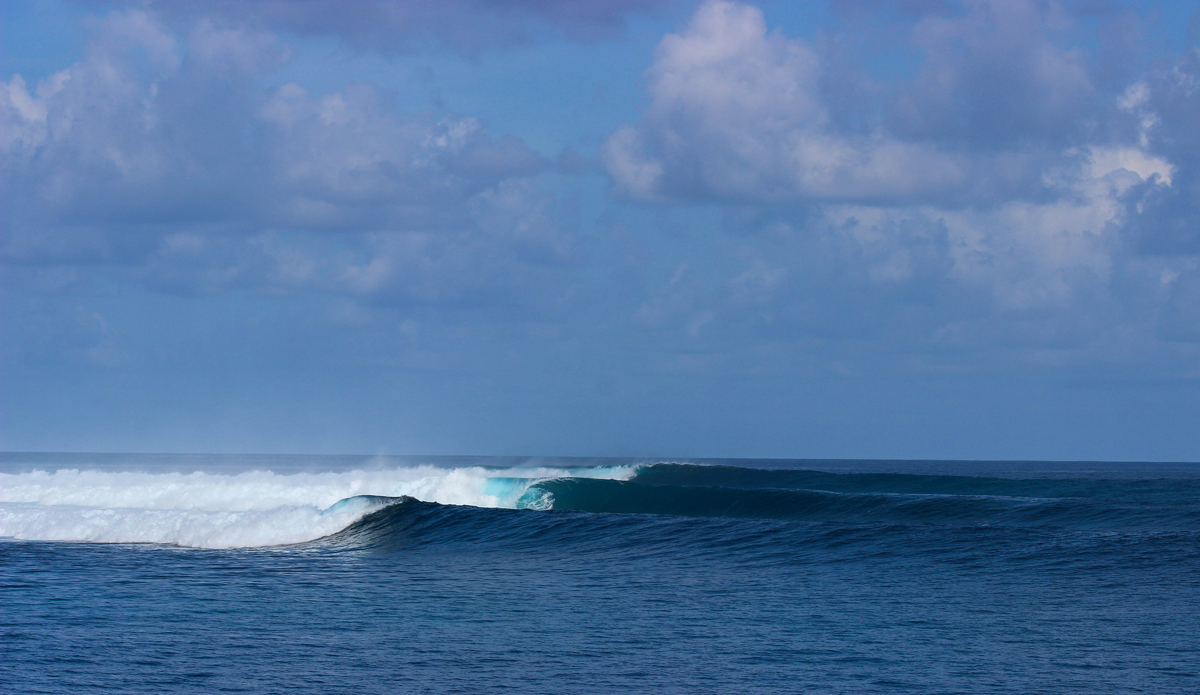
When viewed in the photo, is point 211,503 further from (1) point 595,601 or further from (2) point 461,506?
(1) point 595,601

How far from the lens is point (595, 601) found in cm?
1351

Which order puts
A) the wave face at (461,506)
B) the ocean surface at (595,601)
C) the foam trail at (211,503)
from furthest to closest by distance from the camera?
the foam trail at (211,503)
the wave face at (461,506)
the ocean surface at (595,601)

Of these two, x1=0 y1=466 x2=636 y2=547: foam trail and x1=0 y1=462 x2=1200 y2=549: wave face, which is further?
x1=0 y1=466 x2=636 y2=547: foam trail

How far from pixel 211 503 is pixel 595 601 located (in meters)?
21.6

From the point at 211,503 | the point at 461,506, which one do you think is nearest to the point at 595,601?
the point at 461,506

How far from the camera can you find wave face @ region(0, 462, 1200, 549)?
2205 cm

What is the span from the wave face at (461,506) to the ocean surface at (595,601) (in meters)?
0.14

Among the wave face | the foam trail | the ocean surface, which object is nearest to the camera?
the ocean surface

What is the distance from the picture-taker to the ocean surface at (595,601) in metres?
9.60

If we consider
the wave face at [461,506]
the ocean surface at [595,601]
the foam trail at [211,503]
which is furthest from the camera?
the foam trail at [211,503]

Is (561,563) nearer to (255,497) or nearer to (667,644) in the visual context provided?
(667,644)

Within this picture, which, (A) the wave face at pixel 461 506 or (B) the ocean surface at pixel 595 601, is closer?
(B) the ocean surface at pixel 595 601

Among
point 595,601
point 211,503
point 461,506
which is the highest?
point 461,506

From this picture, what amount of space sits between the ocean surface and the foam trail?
0.38ft
